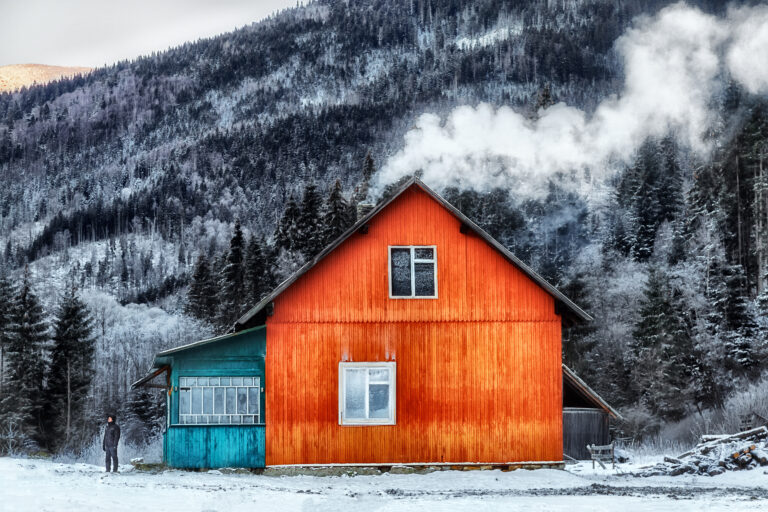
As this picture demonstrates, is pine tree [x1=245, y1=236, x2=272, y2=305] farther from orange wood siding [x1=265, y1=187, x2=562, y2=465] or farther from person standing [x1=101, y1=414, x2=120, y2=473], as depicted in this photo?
orange wood siding [x1=265, y1=187, x2=562, y2=465]

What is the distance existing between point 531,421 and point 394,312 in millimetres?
4455

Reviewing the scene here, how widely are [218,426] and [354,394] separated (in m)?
3.50

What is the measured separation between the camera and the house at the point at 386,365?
24.0 metres

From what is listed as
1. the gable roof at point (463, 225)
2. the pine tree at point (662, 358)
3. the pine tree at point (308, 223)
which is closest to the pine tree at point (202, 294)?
the pine tree at point (308, 223)

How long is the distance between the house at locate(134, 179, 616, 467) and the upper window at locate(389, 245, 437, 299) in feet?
0.10

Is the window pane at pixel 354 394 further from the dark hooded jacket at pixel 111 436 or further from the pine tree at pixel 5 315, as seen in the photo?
the pine tree at pixel 5 315

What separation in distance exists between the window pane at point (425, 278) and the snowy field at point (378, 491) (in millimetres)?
4562

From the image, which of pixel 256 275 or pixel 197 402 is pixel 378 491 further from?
pixel 256 275

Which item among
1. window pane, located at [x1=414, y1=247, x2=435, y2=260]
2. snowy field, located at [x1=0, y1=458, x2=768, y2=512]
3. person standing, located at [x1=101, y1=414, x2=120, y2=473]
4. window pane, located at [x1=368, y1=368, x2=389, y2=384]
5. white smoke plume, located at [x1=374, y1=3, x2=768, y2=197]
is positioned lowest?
snowy field, located at [x1=0, y1=458, x2=768, y2=512]

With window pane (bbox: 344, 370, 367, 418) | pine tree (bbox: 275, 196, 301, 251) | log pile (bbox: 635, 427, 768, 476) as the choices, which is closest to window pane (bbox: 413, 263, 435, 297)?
window pane (bbox: 344, 370, 367, 418)

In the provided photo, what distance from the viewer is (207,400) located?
24250mm

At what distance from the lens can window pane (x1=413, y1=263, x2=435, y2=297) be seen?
80.9 ft

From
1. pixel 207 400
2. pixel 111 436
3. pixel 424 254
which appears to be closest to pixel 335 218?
pixel 424 254

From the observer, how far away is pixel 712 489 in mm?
19359
